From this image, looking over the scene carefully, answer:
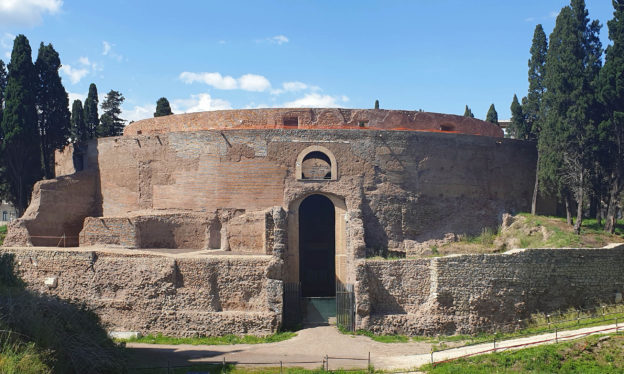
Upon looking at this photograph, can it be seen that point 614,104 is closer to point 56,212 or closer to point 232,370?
point 232,370

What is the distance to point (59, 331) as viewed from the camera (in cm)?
1128

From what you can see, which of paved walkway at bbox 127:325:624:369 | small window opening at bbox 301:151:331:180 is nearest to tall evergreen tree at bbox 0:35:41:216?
small window opening at bbox 301:151:331:180

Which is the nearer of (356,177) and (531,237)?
(531,237)

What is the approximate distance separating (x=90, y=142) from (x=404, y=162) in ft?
41.5

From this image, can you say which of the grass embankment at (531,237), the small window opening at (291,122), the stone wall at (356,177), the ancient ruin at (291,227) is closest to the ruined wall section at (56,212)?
the ancient ruin at (291,227)

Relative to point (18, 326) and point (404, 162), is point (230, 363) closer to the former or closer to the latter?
point (18, 326)

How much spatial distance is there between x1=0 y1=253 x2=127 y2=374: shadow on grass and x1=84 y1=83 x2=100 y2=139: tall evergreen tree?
1887 centimetres

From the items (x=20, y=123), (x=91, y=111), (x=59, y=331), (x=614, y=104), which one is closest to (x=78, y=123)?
(x=91, y=111)

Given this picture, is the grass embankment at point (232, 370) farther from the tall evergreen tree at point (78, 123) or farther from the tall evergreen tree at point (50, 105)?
the tall evergreen tree at point (78, 123)

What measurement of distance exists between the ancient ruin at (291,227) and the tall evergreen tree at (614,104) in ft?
9.71

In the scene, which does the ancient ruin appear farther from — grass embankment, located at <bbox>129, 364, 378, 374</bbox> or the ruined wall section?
grass embankment, located at <bbox>129, 364, 378, 374</bbox>

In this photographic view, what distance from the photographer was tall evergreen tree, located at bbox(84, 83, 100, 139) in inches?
1209

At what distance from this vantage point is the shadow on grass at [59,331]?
10383mm

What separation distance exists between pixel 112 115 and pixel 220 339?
67.3ft
